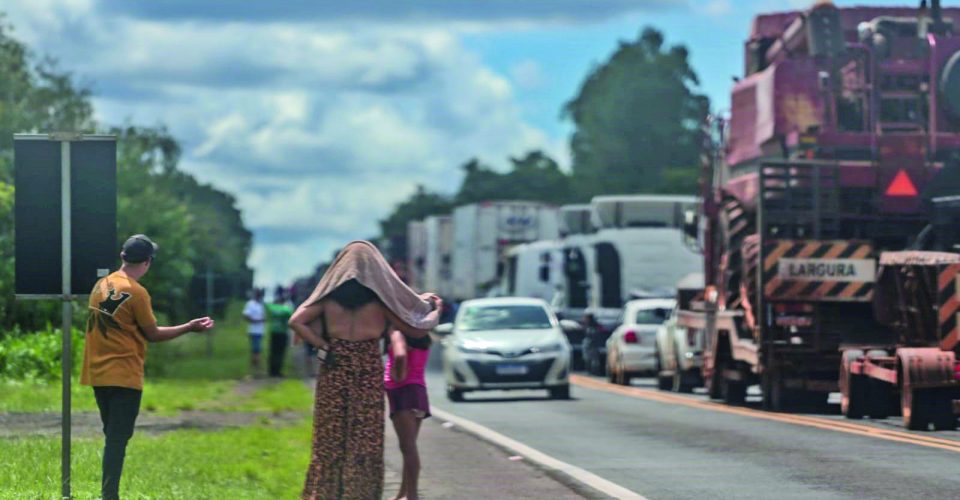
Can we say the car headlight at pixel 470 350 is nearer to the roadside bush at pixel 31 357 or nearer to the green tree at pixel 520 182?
the roadside bush at pixel 31 357

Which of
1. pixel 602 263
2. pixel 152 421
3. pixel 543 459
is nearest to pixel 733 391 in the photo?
pixel 152 421

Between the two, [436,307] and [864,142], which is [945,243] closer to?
[864,142]

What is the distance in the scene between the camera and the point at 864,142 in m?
22.9

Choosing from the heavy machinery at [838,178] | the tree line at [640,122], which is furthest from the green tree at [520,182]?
the heavy machinery at [838,178]

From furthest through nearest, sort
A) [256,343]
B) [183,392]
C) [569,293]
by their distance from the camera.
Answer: [569,293] < [256,343] < [183,392]

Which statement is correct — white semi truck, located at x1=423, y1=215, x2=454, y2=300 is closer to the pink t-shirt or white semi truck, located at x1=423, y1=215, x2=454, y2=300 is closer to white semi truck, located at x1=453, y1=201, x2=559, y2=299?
white semi truck, located at x1=453, y1=201, x2=559, y2=299

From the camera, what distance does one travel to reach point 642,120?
123 meters

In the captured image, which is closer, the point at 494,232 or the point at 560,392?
the point at 560,392

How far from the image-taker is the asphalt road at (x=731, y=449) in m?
13.3

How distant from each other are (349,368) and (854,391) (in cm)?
1105

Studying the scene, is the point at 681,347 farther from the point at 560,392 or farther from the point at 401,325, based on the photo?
the point at 401,325

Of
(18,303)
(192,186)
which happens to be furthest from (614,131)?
(18,303)

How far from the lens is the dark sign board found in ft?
40.0

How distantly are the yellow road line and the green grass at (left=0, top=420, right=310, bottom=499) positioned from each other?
16.8 ft
